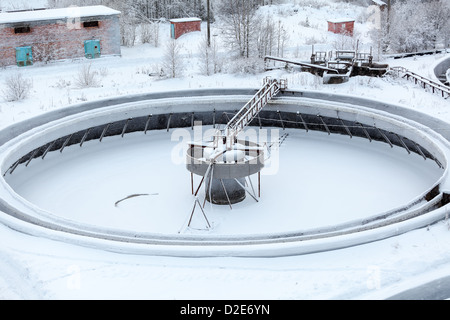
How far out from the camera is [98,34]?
140 feet

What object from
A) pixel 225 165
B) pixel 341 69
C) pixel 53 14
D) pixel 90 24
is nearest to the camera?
pixel 225 165

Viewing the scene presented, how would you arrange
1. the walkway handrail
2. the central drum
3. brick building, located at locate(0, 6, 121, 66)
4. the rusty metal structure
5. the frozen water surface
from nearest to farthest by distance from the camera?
1. the frozen water surface
2. the central drum
3. the walkway handrail
4. the rusty metal structure
5. brick building, located at locate(0, 6, 121, 66)

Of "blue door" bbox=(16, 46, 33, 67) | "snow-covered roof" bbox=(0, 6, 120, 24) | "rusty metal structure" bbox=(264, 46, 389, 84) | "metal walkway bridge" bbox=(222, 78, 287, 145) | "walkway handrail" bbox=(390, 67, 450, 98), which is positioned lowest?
"metal walkway bridge" bbox=(222, 78, 287, 145)

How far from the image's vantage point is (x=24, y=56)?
39.6 m

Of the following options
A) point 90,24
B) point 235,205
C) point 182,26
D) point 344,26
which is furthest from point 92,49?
point 235,205

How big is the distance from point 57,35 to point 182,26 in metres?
14.1

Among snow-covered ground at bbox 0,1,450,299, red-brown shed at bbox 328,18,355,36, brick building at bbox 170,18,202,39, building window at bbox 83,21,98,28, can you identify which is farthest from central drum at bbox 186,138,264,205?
red-brown shed at bbox 328,18,355,36

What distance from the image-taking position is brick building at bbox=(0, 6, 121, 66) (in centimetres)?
3925

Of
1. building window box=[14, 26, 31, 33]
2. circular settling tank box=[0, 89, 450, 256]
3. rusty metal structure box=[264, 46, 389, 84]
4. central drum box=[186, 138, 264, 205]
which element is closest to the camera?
circular settling tank box=[0, 89, 450, 256]

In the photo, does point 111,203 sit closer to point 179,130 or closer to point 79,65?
point 179,130

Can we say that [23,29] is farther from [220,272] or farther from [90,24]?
[220,272]

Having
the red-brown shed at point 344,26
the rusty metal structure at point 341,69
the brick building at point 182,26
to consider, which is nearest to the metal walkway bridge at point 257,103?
the rusty metal structure at point 341,69

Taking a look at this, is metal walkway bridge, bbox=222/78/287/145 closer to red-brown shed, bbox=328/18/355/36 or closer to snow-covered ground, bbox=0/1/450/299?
snow-covered ground, bbox=0/1/450/299

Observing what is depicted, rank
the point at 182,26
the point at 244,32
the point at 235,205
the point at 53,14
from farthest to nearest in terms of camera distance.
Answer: the point at 182,26 < the point at 53,14 < the point at 244,32 < the point at 235,205
